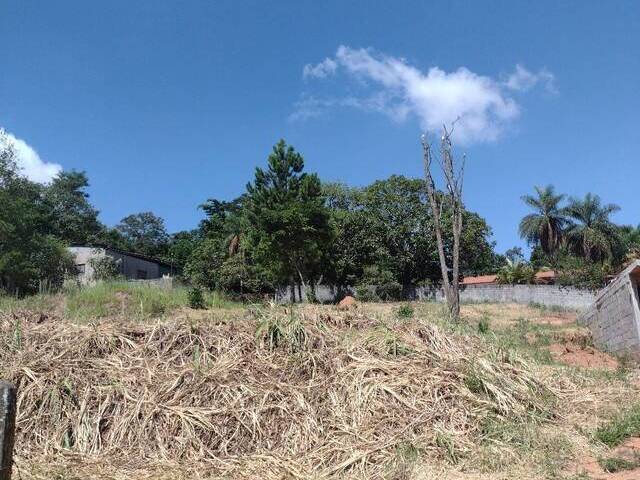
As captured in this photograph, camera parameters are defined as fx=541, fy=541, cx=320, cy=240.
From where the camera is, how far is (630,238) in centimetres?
4006

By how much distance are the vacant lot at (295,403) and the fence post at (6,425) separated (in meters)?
2.21

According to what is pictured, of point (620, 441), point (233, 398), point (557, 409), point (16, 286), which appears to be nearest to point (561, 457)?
point (620, 441)

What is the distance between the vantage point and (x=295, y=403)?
523 cm

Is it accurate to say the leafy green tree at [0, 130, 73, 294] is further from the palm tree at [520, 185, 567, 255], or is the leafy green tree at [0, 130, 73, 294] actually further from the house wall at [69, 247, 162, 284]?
the palm tree at [520, 185, 567, 255]

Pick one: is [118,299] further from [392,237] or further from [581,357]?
[392,237]

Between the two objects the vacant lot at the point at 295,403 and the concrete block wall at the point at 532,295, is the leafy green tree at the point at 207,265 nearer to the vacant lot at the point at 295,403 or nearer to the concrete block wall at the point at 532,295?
the concrete block wall at the point at 532,295

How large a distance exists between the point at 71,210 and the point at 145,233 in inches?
416

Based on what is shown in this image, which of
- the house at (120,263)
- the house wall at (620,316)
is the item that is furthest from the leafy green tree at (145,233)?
the house wall at (620,316)

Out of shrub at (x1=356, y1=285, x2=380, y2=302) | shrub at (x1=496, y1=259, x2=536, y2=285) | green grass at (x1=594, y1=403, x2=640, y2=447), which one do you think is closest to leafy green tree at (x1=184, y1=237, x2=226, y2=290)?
shrub at (x1=356, y1=285, x2=380, y2=302)

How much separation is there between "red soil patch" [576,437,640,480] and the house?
26.3 meters

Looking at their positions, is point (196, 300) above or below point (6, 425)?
above

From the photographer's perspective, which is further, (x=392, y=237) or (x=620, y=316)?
(x=392, y=237)

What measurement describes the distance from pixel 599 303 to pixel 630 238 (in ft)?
101

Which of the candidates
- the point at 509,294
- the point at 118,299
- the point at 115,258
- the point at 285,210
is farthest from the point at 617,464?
the point at 115,258
